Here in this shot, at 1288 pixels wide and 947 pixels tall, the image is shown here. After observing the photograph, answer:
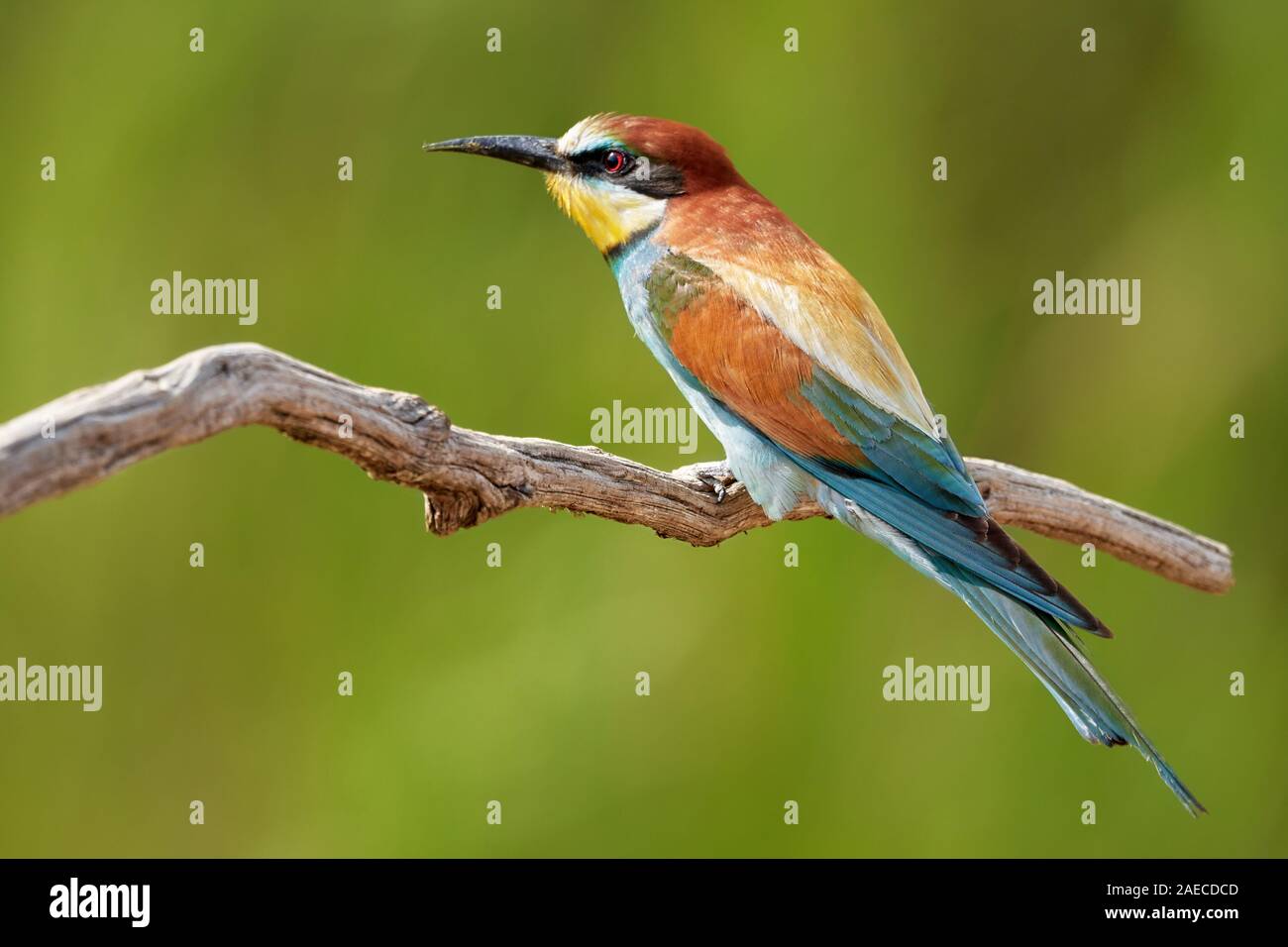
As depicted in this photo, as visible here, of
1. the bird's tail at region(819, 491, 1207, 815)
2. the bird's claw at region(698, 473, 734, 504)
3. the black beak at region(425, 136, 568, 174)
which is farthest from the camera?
the black beak at region(425, 136, 568, 174)

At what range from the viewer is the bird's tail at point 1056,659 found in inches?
78.9

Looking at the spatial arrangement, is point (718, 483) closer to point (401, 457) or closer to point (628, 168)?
point (628, 168)

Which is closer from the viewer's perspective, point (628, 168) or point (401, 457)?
point (401, 457)

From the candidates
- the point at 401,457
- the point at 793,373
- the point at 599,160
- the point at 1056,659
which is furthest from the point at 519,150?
the point at 1056,659

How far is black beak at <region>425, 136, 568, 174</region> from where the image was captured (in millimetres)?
2570

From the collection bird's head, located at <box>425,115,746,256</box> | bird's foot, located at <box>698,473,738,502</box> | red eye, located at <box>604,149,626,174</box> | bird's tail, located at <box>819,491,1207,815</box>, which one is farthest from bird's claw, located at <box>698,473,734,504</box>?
red eye, located at <box>604,149,626,174</box>

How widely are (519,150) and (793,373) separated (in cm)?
78

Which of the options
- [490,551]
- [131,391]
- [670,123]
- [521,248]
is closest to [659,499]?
[670,123]

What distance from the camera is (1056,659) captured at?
6.79 ft

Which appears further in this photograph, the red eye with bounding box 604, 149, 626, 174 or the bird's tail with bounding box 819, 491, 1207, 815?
the red eye with bounding box 604, 149, 626, 174

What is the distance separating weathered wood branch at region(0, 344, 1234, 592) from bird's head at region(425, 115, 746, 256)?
1.71 ft

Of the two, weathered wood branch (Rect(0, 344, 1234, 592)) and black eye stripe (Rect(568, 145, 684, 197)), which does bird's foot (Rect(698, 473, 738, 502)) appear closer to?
weathered wood branch (Rect(0, 344, 1234, 592))
